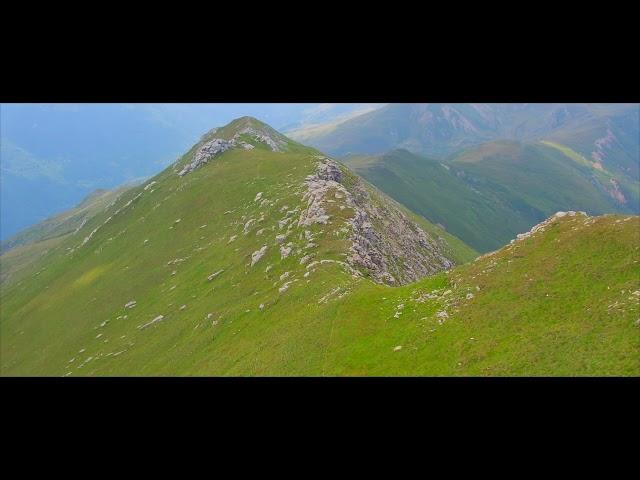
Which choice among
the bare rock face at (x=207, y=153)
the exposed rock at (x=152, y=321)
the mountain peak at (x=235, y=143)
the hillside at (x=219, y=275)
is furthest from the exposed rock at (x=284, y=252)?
the bare rock face at (x=207, y=153)

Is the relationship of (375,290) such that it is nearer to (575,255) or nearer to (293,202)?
(575,255)

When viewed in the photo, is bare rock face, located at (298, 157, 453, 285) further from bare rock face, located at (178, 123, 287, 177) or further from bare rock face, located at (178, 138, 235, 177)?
bare rock face, located at (178, 138, 235, 177)

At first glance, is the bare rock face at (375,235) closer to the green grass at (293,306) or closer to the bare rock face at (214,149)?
the green grass at (293,306)

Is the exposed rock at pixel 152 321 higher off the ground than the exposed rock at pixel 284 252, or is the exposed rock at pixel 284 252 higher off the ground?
the exposed rock at pixel 284 252

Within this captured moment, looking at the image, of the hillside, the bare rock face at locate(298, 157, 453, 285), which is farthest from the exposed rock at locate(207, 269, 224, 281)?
the bare rock face at locate(298, 157, 453, 285)
